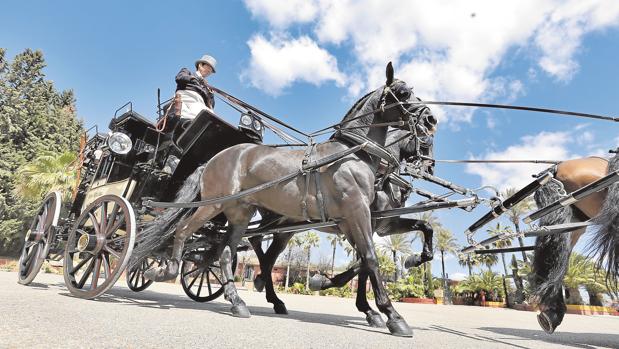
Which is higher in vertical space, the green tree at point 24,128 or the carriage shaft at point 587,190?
the green tree at point 24,128

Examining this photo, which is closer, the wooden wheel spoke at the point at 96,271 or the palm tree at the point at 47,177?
the wooden wheel spoke at the point at 96,271

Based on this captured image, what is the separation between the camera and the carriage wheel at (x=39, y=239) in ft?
19.5

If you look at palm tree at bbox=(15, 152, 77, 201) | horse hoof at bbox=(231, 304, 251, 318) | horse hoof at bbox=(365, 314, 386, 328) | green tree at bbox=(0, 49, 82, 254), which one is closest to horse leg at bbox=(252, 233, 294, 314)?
horse hoof at bbox=(231, 304, 251, 318)

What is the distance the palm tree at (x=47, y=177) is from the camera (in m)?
16.6

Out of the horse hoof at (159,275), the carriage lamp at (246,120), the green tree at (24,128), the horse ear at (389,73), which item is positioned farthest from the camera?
the green tree at (24,128)

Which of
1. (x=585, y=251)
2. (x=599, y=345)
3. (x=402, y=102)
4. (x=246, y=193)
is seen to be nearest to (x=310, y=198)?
(x=246, y=193)

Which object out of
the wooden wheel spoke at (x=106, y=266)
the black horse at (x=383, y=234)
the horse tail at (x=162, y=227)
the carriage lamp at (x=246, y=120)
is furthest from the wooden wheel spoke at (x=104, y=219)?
the carriage lamp at (x=246, y=120)

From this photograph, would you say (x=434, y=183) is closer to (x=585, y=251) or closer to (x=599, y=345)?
(x=585, y=251)

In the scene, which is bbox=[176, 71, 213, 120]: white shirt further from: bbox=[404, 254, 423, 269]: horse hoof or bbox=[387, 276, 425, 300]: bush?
bbox=[387, 276, 425, 300]: bush

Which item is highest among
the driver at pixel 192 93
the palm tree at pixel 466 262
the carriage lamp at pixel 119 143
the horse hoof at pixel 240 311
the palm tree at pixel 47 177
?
the palm tree at pixel 466 262

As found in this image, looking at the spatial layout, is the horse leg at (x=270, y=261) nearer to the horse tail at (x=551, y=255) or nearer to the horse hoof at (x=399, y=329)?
the horse hoof at (x=399, y=329)

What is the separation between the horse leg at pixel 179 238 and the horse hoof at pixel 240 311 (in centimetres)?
96

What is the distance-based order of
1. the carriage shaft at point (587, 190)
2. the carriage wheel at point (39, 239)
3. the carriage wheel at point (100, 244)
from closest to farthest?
the carriage shaft at point (587, 190)
the carriage wheel at point (100, 244)
the carriage wheel at point (39, 239)

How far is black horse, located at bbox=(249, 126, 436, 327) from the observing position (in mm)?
5008
